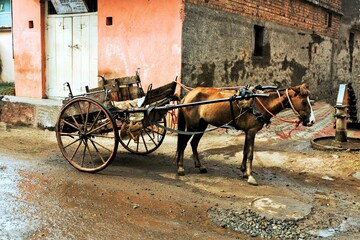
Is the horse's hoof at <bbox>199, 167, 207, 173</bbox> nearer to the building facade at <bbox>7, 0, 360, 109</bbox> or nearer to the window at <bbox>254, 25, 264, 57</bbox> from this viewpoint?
the building facade at <bbox>7, 0, 360, 109</bbox>

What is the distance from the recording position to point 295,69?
44.7 feet

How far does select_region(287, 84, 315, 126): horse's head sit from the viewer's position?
17.6 ft

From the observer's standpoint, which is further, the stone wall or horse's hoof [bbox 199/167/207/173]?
the stone wall

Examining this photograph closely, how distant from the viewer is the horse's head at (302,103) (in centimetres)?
537

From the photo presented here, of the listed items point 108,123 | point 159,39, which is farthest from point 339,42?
point 108,123

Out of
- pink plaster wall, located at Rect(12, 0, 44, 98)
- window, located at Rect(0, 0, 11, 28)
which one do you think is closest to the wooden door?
pink plaster wall, located at Rect(12, 0, 44, 98)

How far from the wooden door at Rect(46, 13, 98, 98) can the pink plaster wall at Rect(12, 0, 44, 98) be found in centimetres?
26

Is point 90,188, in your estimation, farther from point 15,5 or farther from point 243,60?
point 15,5

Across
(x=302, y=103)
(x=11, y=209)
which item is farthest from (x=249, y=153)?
(x=11, y=209)

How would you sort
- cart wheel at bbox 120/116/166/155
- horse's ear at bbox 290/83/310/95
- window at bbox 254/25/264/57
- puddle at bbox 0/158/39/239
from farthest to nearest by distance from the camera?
window at bbox 254/25/264/57
cart wheel at bbox 120/116/166/155
horse's ear at bbox 290/83/310/95
puddle at bbox 0/158/39/239

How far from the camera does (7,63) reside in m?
16.5

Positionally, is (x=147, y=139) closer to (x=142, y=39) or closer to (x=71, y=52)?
(x=142, y=39)

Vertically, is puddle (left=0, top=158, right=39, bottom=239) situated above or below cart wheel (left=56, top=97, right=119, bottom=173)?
below

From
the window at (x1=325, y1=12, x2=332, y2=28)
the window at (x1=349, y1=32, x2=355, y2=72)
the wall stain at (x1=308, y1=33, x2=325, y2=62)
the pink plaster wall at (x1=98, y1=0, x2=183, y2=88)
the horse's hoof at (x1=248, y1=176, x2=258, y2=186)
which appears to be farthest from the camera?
the window at (x1=349, y1=32, x2=355, y2=72)
